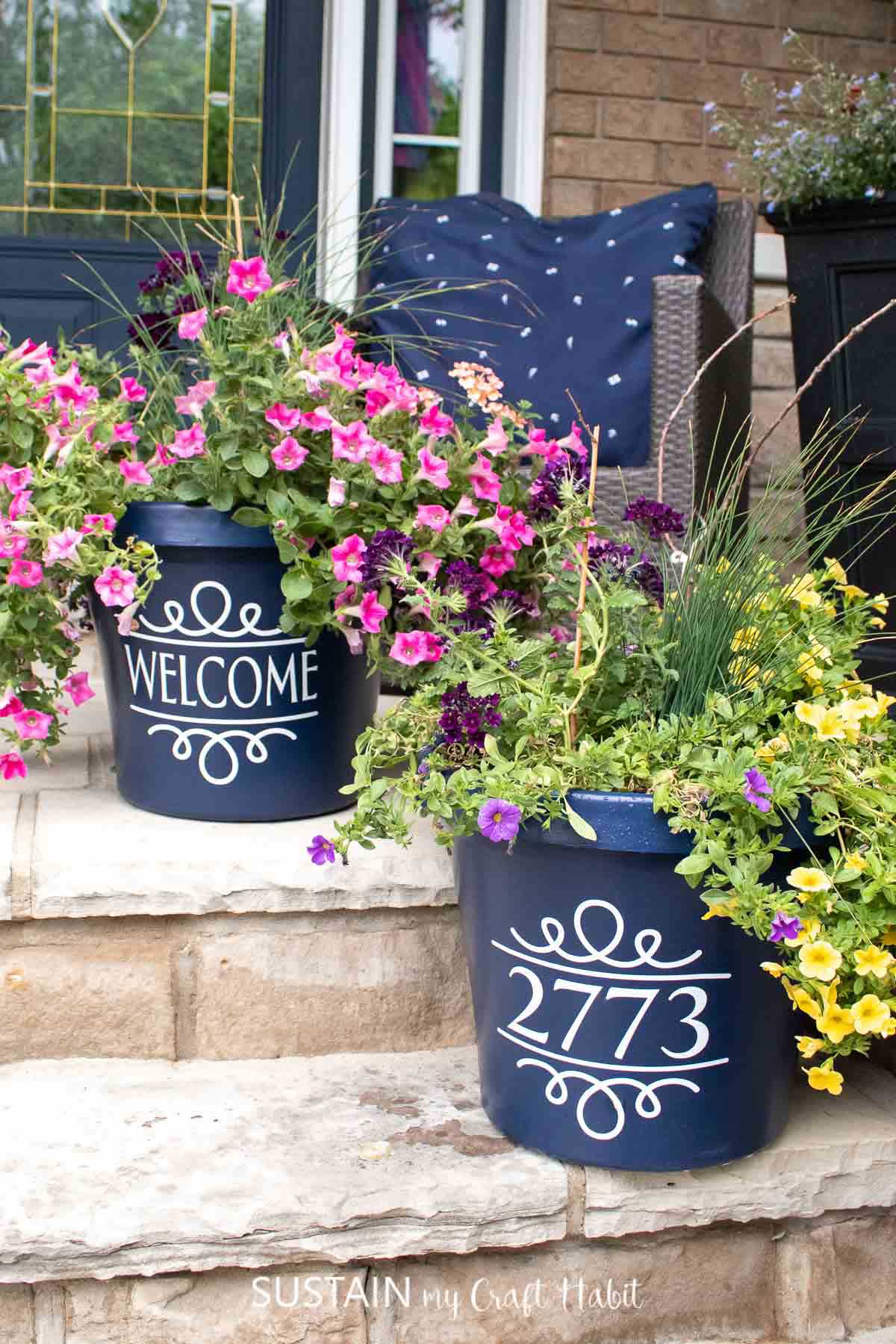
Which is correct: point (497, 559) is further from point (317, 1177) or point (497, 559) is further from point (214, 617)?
point (317, 1177)

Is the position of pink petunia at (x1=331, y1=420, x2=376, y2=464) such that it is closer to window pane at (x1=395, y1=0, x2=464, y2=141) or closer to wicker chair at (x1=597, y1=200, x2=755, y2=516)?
wicker chair at (x1=597, y1=200, x2=755, y2=516)

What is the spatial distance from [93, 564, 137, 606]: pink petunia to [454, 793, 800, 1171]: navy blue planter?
19.5 inches

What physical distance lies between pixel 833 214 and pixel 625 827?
1557 mm

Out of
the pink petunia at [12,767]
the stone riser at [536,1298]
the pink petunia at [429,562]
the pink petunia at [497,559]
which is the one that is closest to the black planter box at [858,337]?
the pink petunia at [497,559]

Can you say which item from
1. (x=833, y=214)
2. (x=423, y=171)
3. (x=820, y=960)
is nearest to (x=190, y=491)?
(x=820, y=960)

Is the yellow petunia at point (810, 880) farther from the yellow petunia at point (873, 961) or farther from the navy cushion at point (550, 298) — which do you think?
the navy cushion at point (550, 298)

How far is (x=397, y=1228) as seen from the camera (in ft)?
3.59

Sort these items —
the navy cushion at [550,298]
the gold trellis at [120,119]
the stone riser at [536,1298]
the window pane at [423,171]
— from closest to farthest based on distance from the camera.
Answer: the stone riser at [536,1298] → the navy cushion at [550,298] → the gold trellis at [120,119] → the window pane at [423,171]

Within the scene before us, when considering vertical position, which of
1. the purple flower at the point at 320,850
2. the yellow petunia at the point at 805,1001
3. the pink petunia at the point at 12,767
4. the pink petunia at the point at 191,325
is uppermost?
the pink petunia at the point at 191,325

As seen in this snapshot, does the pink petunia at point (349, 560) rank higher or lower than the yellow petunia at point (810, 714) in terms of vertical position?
higher

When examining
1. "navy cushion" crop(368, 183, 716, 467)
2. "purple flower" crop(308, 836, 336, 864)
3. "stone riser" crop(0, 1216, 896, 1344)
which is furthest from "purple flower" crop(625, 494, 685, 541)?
"navy cushion" crop(368, 183, 716, 467)

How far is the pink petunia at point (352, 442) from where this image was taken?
4.47 ft

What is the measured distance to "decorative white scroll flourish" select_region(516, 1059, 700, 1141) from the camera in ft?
3.54

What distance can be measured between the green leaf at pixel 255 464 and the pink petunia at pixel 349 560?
0.12 m
